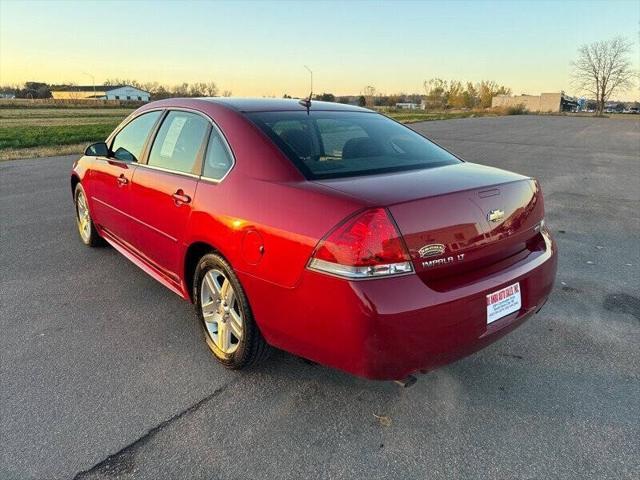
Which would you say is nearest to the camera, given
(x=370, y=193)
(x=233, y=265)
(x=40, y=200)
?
(x=370, y=193)

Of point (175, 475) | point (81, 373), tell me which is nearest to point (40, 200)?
point (81, 373)

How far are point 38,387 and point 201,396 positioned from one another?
923 millimetres

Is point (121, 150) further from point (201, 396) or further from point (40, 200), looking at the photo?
point (40, 200)

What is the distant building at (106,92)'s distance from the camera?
111 metres

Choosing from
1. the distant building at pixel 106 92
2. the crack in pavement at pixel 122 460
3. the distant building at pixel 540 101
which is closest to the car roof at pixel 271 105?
the crack in pavement at pixel 122 460

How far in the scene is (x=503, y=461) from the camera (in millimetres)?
2232

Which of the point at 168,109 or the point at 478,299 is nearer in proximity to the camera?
the point at 478,299

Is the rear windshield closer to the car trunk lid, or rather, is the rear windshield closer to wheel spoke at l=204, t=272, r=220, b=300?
the car trunk lid

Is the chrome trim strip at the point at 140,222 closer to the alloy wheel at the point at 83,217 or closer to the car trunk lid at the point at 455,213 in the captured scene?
the alloy wheel at the point at 83,217

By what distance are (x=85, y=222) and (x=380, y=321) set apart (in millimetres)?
4268

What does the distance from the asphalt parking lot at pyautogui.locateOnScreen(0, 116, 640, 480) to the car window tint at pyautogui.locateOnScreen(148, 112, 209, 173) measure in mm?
1130

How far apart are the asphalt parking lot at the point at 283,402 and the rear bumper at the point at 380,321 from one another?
1.31 feet

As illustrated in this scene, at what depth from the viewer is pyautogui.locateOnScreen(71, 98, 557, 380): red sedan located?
84.4 inches

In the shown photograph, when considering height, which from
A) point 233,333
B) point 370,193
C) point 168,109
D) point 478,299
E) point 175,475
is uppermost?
point 168,109
